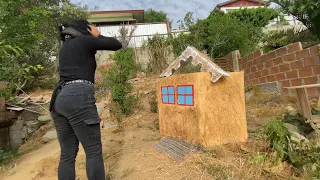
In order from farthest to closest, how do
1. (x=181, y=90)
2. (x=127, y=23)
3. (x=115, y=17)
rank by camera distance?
(x=115, y=17)
(x=127, y=23)
(x=181, y=90)

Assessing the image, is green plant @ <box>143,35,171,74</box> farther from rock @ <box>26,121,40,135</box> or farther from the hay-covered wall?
the hay-covered wall

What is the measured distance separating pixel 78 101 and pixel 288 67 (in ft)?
15.3

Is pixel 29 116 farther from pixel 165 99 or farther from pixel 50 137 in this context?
pixel 165 99

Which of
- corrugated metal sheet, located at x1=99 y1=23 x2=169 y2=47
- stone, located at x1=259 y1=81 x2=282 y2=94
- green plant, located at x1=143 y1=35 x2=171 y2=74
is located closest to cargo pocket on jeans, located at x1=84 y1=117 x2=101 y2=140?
stone, located at x1=259 y1=81 x2=282 y2=94

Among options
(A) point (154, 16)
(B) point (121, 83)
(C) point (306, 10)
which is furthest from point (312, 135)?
(A) point (154, 16)

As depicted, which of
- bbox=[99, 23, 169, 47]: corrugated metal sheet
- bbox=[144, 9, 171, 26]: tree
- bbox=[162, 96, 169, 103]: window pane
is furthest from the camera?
bbox=[144, 9, 171, 26]: tree

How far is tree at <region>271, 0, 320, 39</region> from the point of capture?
20.8 feet

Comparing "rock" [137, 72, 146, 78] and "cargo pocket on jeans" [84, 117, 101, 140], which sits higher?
"rock" [137, 72, 146, 78]

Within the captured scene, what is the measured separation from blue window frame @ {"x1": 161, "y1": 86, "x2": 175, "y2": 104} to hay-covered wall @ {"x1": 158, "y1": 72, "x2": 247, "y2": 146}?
0.96 feet

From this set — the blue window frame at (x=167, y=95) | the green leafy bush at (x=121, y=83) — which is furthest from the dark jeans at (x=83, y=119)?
the green leafy bush at (x=121, y=83)

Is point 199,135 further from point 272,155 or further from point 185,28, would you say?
point 185,28

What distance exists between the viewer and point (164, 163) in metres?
2.81

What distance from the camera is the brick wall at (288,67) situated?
4804mm

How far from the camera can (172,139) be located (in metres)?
3.44
